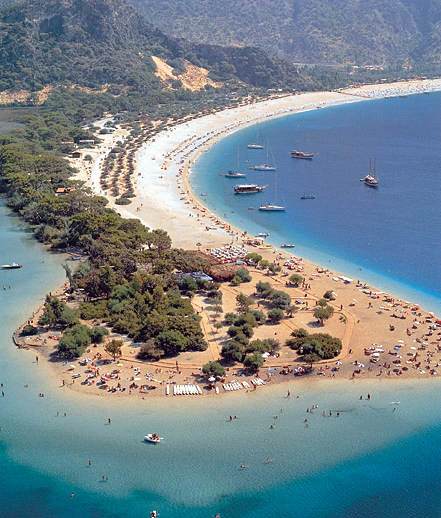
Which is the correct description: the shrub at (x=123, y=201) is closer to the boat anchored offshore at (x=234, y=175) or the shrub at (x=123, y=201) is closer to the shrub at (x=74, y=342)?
the boat anchored offshore at (x=234, y=175)

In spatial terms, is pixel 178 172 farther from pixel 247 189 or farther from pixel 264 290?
pixel 264 290

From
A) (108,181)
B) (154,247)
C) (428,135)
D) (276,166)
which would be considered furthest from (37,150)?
(428,135)

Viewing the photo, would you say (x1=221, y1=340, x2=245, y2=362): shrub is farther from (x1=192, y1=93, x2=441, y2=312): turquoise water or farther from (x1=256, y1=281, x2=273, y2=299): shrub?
(x1=192, y1=93, x2=441, y2=312): turquoise water

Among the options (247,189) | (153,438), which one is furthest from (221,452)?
(247,189)

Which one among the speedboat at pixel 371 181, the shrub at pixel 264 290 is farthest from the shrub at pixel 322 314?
the speedboat at pixel 371 181

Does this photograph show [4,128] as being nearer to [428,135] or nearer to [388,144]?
[388,144]
